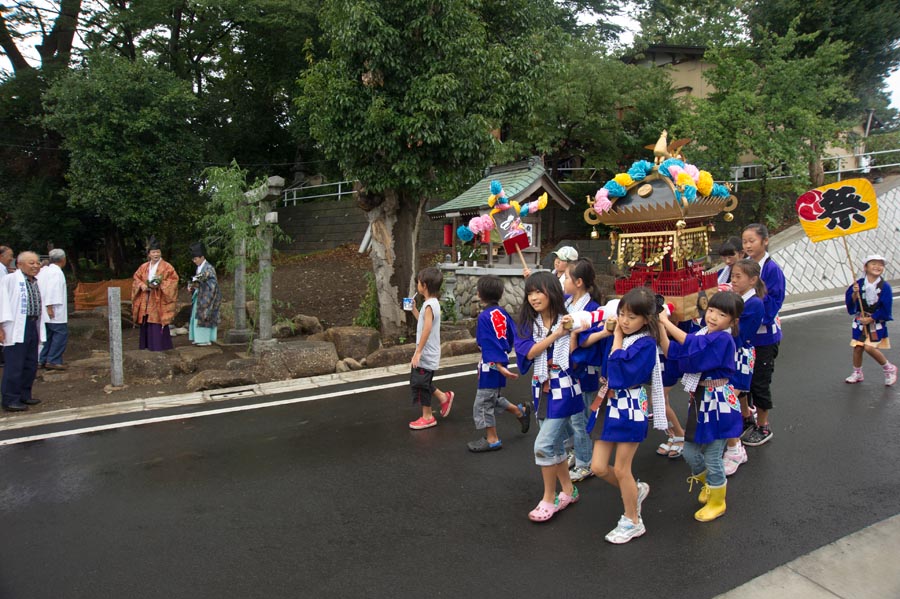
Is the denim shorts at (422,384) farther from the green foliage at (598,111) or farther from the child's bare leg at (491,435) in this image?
the green foliage at (598,111)

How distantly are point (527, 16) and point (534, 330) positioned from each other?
919cm

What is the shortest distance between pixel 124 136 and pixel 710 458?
18.9m

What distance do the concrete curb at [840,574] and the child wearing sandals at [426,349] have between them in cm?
337

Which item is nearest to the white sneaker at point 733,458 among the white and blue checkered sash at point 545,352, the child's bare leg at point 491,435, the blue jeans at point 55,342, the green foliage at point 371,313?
the white and blue checkered sash at point 545,352

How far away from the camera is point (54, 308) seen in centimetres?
920

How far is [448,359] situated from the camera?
31.0 ft

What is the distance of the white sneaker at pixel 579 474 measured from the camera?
15.8 feet

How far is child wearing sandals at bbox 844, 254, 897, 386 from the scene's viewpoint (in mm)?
7105

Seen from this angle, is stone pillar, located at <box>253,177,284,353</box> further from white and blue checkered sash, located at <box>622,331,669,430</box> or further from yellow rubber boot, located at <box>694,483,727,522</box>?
yellow rubber boot, located at <box>694,483,727,522</box>

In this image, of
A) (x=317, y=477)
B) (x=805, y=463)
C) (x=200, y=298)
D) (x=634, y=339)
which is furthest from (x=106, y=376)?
(x=805, y=463)

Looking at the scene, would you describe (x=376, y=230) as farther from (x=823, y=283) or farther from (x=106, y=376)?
(x=823, y=283)

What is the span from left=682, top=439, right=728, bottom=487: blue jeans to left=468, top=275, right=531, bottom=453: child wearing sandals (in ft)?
5.29

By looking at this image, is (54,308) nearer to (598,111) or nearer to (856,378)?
(856,378)

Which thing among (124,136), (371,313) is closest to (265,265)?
(371,313)
